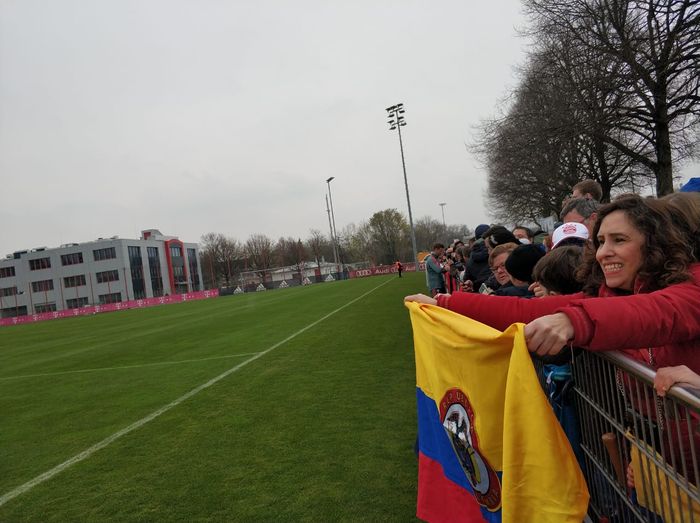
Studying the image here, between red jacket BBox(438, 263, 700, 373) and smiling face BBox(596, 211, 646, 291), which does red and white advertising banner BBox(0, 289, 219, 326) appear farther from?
red jacket BBox(438, 263, 700, 373)

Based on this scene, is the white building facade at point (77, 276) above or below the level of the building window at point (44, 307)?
above

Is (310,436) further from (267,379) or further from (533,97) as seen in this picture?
(533,97)

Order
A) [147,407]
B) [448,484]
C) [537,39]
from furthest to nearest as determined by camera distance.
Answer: [537,39], [147,407], [448,484]

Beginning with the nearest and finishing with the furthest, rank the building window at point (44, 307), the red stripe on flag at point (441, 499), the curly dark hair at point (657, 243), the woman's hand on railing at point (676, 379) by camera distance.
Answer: the woman's hand on railing at point (676, 379), the curly dark hair at point (657, 243), the red stripe on flag at point (441, 499), the building window at point (44, 307)

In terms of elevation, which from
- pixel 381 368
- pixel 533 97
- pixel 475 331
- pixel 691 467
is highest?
pixel 533 97

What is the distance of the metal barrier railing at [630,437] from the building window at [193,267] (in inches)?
3975

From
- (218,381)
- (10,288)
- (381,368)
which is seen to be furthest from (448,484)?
(10,288)

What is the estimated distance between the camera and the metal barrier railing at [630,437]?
1532mm

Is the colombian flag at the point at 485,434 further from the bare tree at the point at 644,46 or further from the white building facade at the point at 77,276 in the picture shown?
the white building facade at the point at 77,276

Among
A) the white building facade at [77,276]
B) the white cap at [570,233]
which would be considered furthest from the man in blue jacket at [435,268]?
the white building facade at [77,276]

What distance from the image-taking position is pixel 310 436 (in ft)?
17.5

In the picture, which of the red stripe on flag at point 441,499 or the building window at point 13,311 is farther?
the building window at point 13,311

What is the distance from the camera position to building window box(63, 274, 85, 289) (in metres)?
82.0

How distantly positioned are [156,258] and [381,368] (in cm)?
8734
